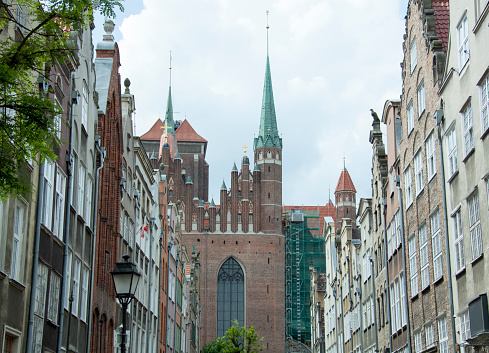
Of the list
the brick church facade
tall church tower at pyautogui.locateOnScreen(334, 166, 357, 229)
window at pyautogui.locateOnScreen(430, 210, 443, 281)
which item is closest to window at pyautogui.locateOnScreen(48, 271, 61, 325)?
window at pyautogui.locateOnScreen(430, 210, 443, 281)

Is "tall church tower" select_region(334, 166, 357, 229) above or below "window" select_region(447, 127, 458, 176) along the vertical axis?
above

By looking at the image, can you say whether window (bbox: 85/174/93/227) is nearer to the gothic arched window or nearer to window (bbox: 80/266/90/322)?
window (bbox: 80/266/90/322)

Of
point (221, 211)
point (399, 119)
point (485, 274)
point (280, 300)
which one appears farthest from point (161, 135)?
point (485, 274)

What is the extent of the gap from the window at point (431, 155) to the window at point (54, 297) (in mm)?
10150

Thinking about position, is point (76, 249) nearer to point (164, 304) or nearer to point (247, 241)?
point (164, 304)

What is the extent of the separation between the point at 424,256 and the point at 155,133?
7874 cm

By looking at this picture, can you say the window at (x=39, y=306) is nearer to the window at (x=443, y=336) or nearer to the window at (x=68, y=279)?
the window at (x=68, y=279)

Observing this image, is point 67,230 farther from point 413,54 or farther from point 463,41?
point 413,54

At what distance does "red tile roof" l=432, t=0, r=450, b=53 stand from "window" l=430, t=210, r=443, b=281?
15.2 ft

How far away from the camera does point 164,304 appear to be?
124 ft

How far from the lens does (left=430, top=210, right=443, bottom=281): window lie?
19312mm

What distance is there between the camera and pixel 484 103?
14.7 metres

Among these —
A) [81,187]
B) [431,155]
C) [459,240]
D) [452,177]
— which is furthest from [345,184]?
[459,240]

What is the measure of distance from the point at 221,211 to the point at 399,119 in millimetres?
53329
